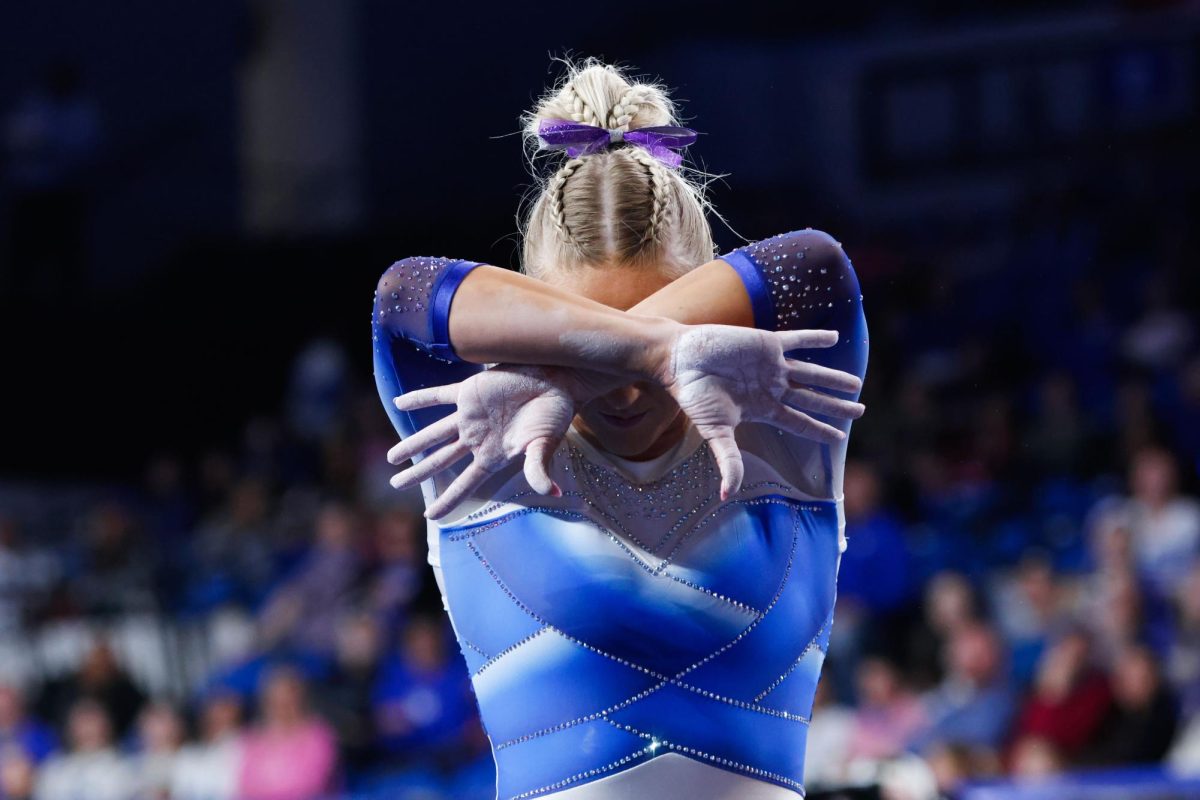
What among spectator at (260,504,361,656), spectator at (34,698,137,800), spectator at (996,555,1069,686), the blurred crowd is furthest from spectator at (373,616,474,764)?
spectator at (996,555,1069,686)

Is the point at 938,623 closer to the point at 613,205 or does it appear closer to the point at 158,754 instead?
the point at 158,754

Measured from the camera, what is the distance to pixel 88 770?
7.13 meters

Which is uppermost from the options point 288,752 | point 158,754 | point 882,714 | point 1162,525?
point 1162,525

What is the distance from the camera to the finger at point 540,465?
158cm

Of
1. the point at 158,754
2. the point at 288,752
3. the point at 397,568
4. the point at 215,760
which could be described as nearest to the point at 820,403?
the point at 288,752

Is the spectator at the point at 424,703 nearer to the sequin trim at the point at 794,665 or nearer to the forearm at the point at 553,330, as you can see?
the sequin trim at the point at 794,665

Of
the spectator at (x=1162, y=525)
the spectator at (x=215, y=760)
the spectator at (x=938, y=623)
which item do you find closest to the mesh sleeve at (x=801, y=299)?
the spectator at (x=938, y=623)

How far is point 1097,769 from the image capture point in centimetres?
494

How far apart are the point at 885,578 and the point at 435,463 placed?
4628 millimetres

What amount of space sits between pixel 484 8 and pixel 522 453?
37.4ft

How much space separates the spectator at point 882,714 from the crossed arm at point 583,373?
381cm

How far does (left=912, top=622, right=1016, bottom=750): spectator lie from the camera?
522 cm

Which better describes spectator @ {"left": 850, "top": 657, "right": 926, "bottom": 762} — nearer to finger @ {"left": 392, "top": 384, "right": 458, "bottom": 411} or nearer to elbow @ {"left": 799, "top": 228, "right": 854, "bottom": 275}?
elbow @ {"left": 799, "top": 228, "right": 854, "bottom": 275}

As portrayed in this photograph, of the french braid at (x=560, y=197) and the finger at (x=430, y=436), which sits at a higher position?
the french braid at (x=560, y=197)
